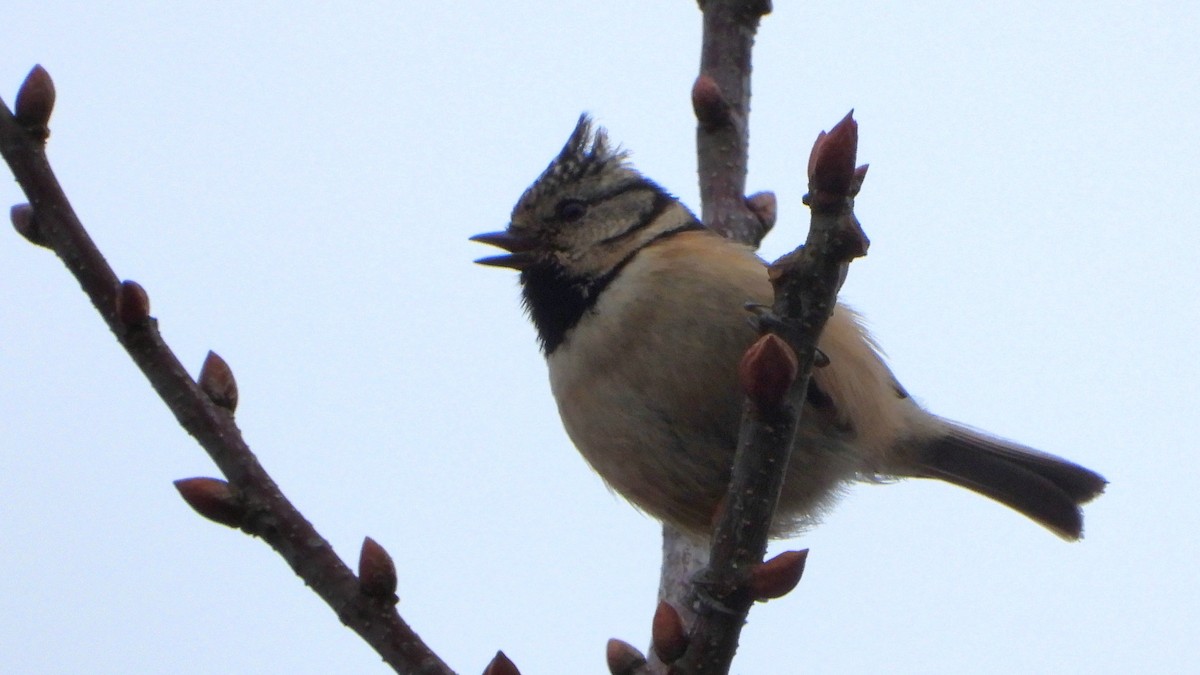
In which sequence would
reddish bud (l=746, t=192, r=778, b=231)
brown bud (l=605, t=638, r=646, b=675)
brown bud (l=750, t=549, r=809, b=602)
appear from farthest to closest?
reddish bud (l=746, t=192, r=778, b=231), brown bud (l=605, t=638, r=646, b=675), brown bud (l=750, t=549, r=809, b=602)

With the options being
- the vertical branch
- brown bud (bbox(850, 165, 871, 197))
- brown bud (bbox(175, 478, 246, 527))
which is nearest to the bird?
the vertical branch

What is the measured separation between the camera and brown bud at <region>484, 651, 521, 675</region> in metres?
2.25

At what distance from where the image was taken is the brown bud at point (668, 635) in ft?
7.39

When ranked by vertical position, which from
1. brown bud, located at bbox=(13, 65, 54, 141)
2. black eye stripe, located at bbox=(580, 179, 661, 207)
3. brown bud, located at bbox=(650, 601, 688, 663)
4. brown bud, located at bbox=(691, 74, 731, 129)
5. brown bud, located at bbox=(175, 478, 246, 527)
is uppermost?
brown bud, located at bbox=(691, 74, 731, 129)

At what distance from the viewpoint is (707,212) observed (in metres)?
4.17

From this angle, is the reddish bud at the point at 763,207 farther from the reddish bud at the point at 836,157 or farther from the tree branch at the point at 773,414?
the reddish bud at the point at 836,157

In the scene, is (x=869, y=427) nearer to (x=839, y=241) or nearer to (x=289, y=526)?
(x=839, y=241)

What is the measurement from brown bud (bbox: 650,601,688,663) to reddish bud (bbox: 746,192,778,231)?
2.22 metres

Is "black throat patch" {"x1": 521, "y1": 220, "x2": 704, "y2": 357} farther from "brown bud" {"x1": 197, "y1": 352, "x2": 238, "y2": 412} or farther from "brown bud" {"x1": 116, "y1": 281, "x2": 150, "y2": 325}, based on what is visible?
"brown bud" {"x1": 116, "y1": 281, "x2": 150, "y2": 325}

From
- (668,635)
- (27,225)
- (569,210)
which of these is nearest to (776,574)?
(668,635)

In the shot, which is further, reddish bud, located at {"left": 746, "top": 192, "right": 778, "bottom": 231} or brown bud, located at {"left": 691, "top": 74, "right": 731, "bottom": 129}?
reddish bud, located at {"left": 746, "top": 192, "right": 778, "bottom": 231}

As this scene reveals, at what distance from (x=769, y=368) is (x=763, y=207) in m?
2.33

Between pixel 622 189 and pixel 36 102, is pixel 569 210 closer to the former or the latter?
pixel 622 189

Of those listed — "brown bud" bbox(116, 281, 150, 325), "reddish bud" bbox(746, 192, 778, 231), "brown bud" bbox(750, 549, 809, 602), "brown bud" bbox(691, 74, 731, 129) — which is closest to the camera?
"brown bud" bbox(116, 281, 150, 325)
